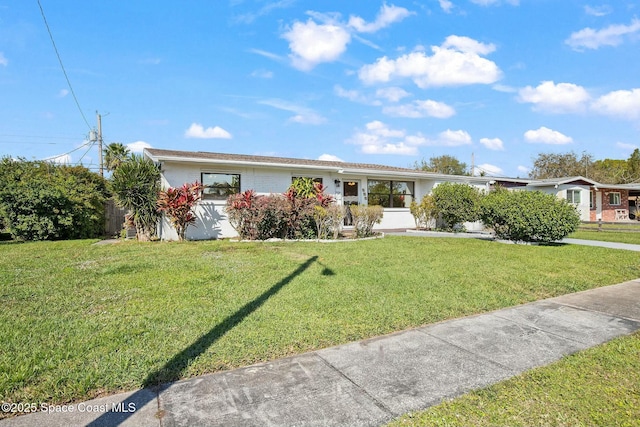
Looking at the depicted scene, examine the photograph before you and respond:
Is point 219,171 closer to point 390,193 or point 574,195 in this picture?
point 390,193

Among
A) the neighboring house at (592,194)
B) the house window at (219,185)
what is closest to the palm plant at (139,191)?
the house window at (219,185)

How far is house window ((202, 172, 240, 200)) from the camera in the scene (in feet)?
42.3

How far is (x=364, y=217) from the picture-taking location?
12.2m

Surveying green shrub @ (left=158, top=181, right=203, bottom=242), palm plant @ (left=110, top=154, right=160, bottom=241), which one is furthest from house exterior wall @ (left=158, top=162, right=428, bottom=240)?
green shrub @ (left=158, top=181, right=203, bottom=242)

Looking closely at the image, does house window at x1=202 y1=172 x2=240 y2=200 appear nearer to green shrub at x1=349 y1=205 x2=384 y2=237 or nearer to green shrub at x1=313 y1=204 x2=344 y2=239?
green shrub at x1=313 y1=204 x2=344 y2=239

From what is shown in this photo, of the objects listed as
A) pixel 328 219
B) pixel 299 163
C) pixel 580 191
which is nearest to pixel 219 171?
pixel 299 163

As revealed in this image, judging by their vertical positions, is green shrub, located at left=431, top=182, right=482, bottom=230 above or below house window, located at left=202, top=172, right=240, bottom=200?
below

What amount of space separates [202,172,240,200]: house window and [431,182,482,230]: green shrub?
903 cm

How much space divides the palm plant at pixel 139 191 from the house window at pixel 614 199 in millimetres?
35103

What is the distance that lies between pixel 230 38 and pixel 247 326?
1332 cm

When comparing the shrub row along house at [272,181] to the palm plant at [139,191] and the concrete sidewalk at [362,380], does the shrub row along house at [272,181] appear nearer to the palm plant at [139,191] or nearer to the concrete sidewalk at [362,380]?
the palm plant at [139,191]

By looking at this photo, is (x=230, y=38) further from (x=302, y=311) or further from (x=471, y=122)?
(x=471, y=122)

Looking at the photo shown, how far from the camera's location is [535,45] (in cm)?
1419

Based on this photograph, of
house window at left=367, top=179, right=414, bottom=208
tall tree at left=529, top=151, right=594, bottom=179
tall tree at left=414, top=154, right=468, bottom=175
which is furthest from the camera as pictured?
tall tree at left=414, top=154, right=468, bottom=175
